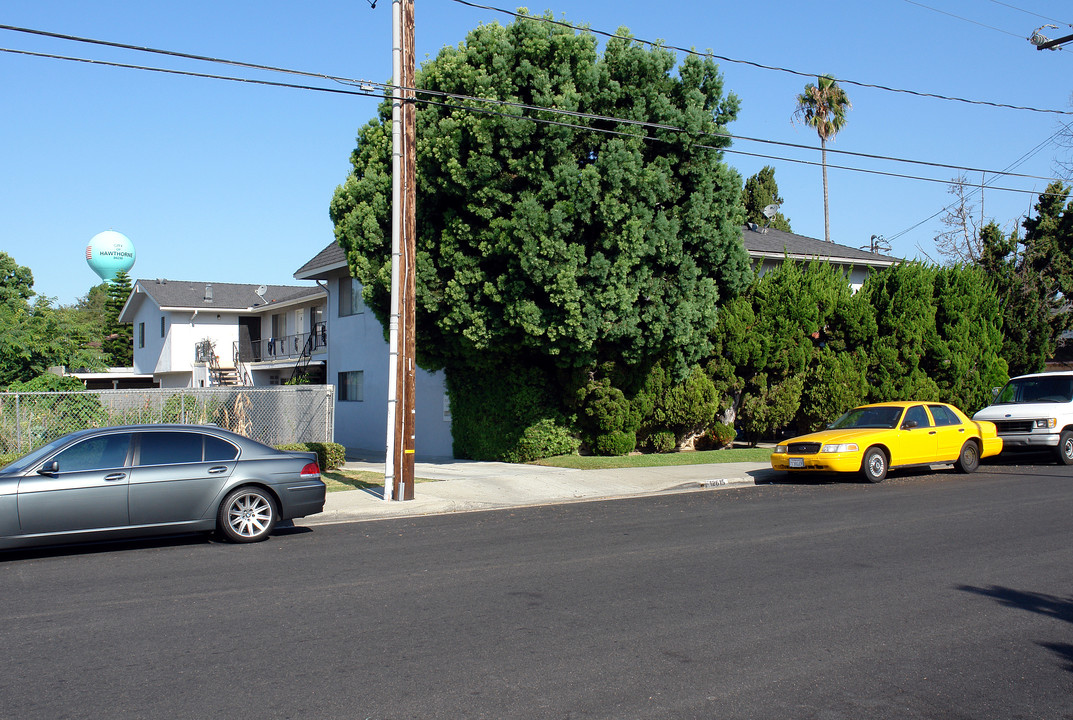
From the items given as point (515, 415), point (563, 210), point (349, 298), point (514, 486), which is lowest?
point (514, 486)

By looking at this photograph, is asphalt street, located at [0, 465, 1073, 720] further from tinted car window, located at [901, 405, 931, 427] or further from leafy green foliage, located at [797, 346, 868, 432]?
leafy green foliage, located at [797, 346, 868, 432]

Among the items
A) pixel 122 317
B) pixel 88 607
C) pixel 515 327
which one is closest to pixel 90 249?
Answer: pixel 122 317

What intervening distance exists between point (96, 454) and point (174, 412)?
28.7 feet

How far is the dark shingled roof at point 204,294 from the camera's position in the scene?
3984cm

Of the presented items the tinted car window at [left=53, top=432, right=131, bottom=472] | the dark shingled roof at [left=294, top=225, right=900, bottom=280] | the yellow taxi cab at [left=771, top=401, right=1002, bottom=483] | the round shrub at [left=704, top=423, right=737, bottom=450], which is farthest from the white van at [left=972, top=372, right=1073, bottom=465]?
the tinted car window at [left=53, top=432, right=131, bottom=472]

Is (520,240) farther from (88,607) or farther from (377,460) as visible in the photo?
(88,607)

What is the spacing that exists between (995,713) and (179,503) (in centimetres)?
831

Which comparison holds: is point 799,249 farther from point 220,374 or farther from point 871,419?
point 220,374

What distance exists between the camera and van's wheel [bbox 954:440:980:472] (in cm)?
1673

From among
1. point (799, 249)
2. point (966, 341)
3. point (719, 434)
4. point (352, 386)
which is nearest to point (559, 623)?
point (719, 434)

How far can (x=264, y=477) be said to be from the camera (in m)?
10.1

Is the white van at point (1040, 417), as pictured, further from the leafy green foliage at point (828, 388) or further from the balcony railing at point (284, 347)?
the balcony railing at point (284, 347)

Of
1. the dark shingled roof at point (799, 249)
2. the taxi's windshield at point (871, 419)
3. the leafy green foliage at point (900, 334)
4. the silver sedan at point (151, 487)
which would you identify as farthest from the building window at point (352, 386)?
the silver sedan at point (151, 487)

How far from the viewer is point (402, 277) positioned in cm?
1345
